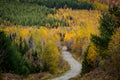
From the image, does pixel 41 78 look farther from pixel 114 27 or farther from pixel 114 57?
pixel 114 57

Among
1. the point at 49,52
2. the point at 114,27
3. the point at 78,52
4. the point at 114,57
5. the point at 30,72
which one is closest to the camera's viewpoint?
the point at 114,57

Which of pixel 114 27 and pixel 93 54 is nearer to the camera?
pixel 114 27

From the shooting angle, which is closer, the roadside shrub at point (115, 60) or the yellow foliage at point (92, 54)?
the roadside shrub at point (115, 60)

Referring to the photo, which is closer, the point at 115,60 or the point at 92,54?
the point at 115,60

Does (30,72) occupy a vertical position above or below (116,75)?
below

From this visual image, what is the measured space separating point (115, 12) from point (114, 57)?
18.1 m

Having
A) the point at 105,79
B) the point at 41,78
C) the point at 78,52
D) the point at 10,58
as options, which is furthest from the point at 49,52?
the point at 78,52

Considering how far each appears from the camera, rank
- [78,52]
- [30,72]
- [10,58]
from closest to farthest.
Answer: [10,58] < [30,72] < [78,52]

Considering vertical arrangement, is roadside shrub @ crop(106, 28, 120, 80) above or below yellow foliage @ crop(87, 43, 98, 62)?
above

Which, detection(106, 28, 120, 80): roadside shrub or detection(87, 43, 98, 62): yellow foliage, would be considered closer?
detection(106, 28, 120, 80): roadside shrub

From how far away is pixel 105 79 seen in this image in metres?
50.6

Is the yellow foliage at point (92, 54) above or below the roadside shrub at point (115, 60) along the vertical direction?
below

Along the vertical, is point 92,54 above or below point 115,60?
below

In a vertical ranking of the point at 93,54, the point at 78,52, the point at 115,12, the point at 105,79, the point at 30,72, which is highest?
the point at 115,12
